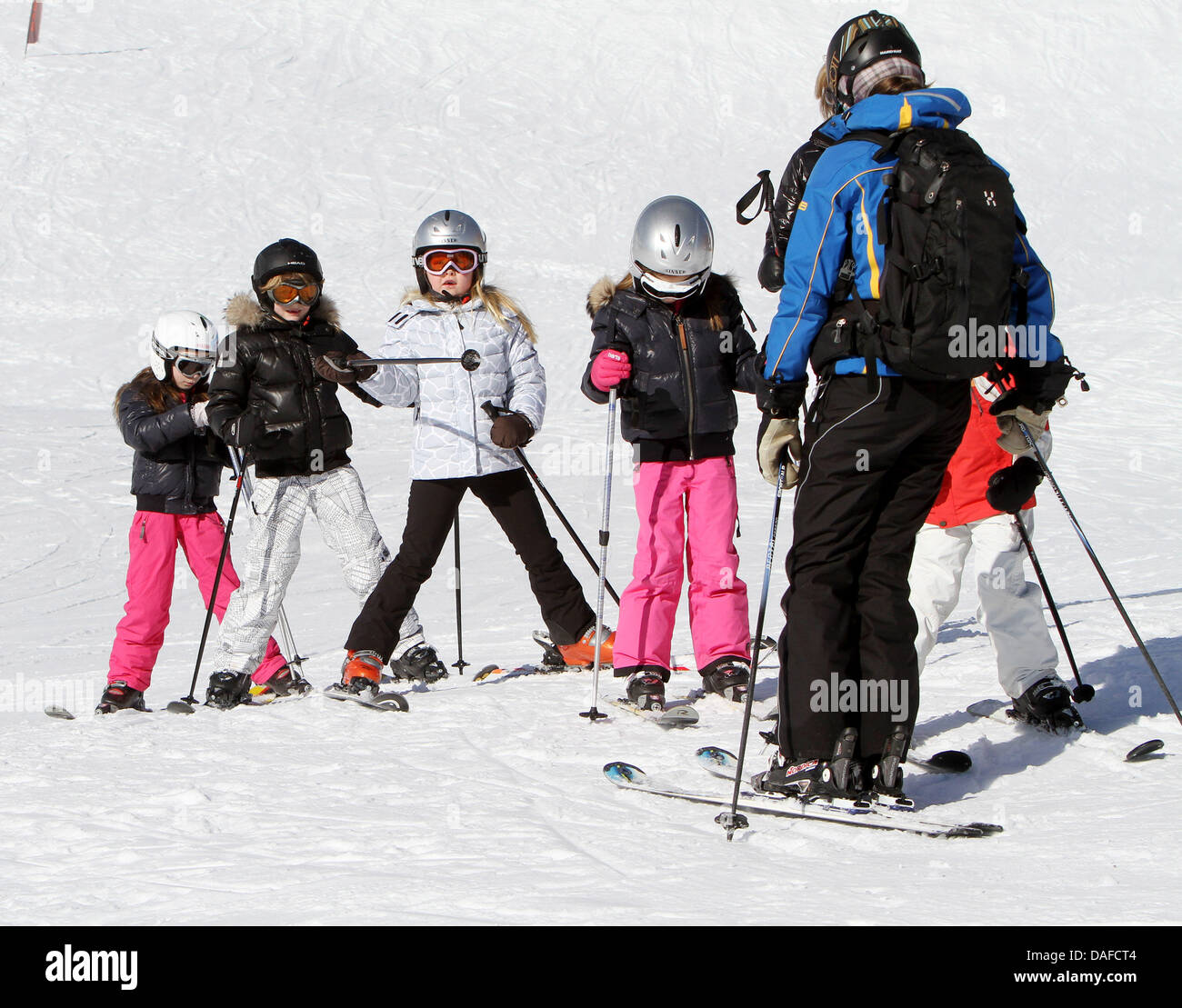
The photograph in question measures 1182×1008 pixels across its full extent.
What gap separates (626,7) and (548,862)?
33.6 meters

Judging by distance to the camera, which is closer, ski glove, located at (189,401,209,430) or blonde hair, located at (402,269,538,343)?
blonde hair, located at (402,269,538,343)

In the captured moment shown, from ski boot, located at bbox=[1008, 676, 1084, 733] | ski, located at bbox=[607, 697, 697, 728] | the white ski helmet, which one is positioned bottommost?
ski, located at bbox=[607, 697, 697, 728]

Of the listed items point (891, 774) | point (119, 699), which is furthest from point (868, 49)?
point (119, 699)

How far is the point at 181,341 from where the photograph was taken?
21.2 ft

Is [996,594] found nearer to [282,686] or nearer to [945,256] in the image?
[945,256]

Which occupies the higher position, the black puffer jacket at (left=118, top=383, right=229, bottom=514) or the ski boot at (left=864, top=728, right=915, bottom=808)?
the black puffer jacket at (left=118, top=383, right=229, bottom=514)

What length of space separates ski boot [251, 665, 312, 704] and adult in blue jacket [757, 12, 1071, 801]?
10.4ft

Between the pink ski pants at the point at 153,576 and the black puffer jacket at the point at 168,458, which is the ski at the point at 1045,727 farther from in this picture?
the black puffer jacket at the point at 168,458

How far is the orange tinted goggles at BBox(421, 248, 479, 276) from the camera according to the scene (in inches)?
244

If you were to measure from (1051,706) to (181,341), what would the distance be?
4.32 meters

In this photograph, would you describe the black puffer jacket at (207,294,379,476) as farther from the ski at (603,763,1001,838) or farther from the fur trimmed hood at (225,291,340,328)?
the ski at (603,763,1001,838)

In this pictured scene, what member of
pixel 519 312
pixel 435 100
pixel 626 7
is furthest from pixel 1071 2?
pixel 519 312

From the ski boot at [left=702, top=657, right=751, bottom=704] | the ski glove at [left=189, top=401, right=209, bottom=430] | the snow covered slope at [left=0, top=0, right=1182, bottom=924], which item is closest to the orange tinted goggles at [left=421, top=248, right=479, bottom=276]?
the ski glove at [left=189, top=401, right=209, bottom=430]
